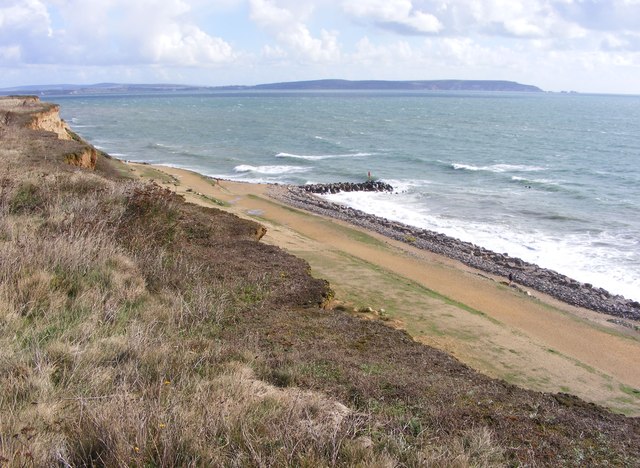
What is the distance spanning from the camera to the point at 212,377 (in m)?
6.12

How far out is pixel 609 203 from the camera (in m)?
40.0

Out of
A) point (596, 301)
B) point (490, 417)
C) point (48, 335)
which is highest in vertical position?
point (48, 335)

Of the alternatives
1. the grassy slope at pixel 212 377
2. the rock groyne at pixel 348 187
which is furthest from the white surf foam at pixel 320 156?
the grassy slope at pixel 212 377

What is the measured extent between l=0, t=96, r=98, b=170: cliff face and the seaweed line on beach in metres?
15.7

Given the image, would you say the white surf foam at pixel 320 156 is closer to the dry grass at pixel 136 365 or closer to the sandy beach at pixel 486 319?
the sandy beach at pixel 486 319

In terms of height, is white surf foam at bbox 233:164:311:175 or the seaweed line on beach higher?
white surf foam at bbox 233:164:311:175

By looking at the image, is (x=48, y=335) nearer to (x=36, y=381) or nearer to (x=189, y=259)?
(x=36, y=381)

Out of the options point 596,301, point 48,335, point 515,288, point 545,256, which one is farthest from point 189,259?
point 545,256

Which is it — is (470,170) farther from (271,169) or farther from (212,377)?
(212,377)

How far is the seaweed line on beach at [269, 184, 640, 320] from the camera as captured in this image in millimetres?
21844

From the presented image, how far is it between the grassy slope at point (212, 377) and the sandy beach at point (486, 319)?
3463 millimetres

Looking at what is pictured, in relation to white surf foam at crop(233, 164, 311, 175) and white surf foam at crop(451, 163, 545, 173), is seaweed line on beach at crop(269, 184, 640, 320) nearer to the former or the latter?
white surf foam at crop(233, 164, 311, 175)

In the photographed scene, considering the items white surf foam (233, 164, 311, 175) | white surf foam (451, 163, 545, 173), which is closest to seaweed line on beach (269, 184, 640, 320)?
white surf foam (233, 164, 311, 175)

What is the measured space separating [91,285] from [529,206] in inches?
1400
